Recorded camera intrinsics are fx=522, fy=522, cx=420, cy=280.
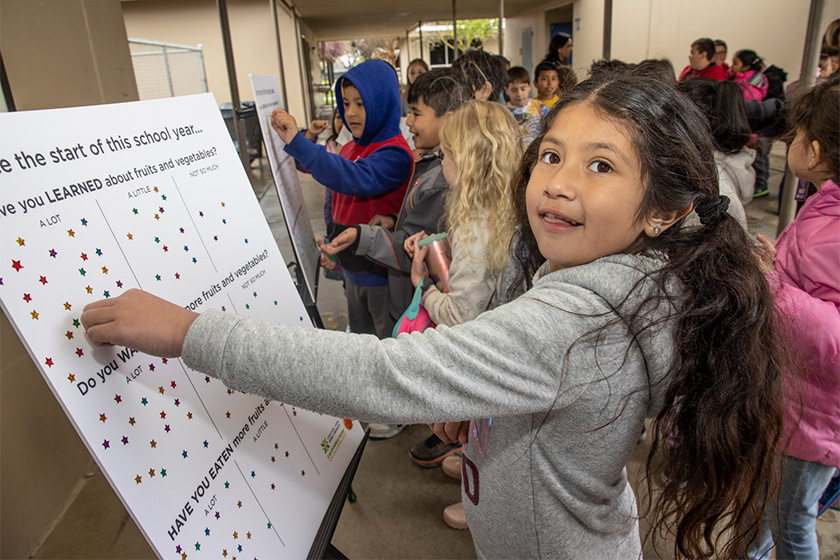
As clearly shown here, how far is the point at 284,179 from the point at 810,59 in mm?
2867

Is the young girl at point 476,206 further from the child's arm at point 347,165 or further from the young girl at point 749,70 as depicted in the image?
the young girl at point 749,70

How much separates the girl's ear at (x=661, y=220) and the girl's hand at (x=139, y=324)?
0.73 m

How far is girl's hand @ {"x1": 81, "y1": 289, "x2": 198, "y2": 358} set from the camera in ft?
2.41

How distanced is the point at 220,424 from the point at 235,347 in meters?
0.38

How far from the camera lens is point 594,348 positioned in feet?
2.54

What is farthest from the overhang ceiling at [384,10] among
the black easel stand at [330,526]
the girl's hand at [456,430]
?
the girl's hand at [456,430]

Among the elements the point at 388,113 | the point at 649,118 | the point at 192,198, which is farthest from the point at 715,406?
the point at 388,113

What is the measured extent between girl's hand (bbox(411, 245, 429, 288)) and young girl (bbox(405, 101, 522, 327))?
0.08m

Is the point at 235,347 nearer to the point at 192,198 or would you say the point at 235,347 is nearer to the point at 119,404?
the point at 119,404

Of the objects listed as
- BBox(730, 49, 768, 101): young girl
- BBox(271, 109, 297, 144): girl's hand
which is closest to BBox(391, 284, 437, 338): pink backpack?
BBox(271, 109, 297, 144): girl's hand

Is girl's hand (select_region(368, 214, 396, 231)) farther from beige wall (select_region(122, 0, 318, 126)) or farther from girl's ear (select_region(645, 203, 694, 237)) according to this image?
beige wall (select_region(122, 0, 318, 126))

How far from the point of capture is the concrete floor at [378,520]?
6.48 feet

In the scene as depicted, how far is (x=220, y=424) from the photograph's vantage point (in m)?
1.00

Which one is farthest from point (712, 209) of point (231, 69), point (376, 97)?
point (231, 69)
